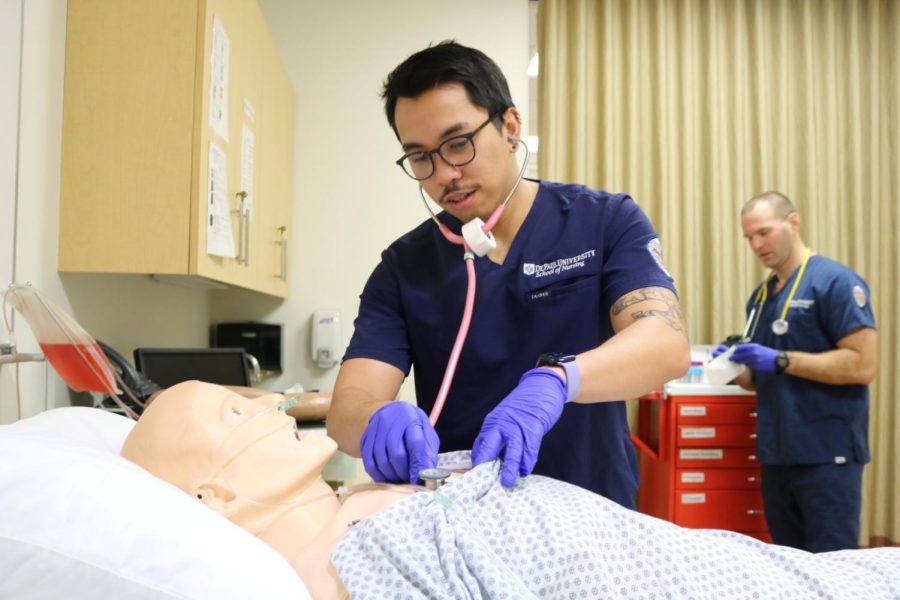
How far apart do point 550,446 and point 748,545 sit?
1.35 ft

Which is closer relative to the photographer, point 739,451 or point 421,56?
point 421,56

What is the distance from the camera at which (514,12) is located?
125 inches

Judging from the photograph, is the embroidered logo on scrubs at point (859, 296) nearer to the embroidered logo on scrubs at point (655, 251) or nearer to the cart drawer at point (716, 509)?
the cart drawer at point (716, 509)

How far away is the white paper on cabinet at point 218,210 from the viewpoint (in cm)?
175

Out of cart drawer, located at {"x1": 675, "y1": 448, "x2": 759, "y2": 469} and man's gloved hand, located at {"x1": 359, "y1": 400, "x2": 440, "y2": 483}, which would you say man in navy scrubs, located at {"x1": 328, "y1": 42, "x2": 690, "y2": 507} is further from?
cart drawer, located at {"x1": 675, "y1": 448, "x2": 759, "y2": 469}

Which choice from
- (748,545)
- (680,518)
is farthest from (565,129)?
(748,545)

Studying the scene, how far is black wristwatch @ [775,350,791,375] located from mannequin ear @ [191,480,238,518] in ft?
6.74

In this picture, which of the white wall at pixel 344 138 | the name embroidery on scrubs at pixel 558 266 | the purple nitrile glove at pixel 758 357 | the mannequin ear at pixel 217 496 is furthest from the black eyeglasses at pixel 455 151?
the white wall at pixel 344 138

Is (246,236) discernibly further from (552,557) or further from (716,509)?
(716,509)

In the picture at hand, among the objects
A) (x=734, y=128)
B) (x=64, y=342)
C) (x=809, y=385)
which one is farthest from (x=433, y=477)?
(x=734, y=128)

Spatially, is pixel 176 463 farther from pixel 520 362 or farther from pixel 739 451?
pixel 739 451

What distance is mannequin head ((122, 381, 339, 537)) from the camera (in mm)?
981

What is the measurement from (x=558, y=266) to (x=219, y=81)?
1117 millimetres

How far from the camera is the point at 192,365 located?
2123 millimetres
